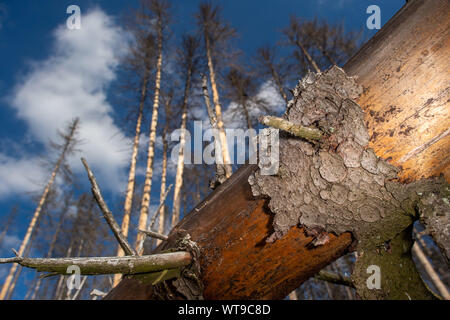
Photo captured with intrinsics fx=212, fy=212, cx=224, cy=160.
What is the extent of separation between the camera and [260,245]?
0.69 metres

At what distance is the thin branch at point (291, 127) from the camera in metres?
0.57

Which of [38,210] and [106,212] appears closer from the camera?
[106,212]

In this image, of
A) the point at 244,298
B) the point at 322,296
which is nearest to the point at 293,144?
the point at 244,298

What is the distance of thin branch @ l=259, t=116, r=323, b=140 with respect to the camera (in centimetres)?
57

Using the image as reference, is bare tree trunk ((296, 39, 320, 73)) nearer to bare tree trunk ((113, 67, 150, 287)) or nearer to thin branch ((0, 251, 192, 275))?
bare tree trunk ((113, 67, 150, 287))

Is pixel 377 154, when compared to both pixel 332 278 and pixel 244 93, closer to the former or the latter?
pixel 332 278

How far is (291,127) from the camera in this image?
23.0 inches

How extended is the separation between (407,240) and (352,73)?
1.94ft

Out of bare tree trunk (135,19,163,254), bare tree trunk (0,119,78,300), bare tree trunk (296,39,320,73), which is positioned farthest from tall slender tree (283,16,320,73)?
bare tree trunk (0,119,78,300)

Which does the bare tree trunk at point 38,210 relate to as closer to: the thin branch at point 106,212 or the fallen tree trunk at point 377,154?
the thin branch at point 106,212

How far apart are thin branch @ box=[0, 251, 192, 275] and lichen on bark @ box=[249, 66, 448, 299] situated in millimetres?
314

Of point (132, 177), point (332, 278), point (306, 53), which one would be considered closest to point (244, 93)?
point (306, 53)

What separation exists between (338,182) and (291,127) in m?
0.22
